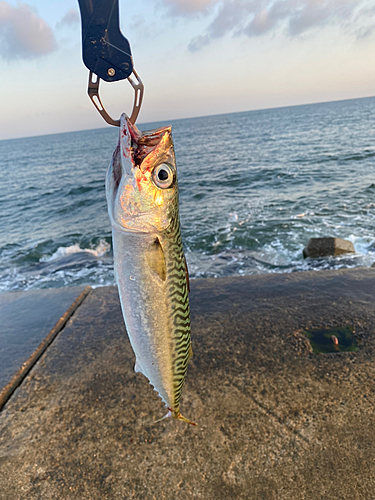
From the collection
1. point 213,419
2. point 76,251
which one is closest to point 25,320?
point 213,419

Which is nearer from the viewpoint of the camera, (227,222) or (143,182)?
(143,182)

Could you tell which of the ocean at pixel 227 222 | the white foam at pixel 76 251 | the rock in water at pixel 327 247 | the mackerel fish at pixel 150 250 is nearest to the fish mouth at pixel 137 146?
the mackerel fish at pixel 150 250

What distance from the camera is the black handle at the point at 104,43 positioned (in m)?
1.08

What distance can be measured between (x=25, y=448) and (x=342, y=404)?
2.53m

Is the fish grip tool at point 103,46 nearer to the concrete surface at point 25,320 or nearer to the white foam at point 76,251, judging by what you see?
the concrete surface at point 25,320

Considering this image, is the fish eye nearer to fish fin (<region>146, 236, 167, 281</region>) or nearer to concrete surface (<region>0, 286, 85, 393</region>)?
fish fin (<region>146, 236, 167, 281</region>)

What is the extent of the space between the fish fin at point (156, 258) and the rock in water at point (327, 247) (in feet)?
25.1

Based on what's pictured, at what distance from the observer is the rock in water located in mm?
7941

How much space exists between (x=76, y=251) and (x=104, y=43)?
418 inches

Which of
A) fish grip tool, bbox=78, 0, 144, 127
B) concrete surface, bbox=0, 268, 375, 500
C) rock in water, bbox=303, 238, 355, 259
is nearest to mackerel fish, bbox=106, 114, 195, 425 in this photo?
fish grip tool, bbox=78, 0, 144, 127

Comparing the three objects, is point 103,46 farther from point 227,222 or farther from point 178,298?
point 227,222

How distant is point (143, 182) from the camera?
121cm

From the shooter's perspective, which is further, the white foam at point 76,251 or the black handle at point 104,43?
the white foam at point 76,251

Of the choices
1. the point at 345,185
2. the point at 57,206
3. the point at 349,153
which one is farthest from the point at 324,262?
the point at 349,153
